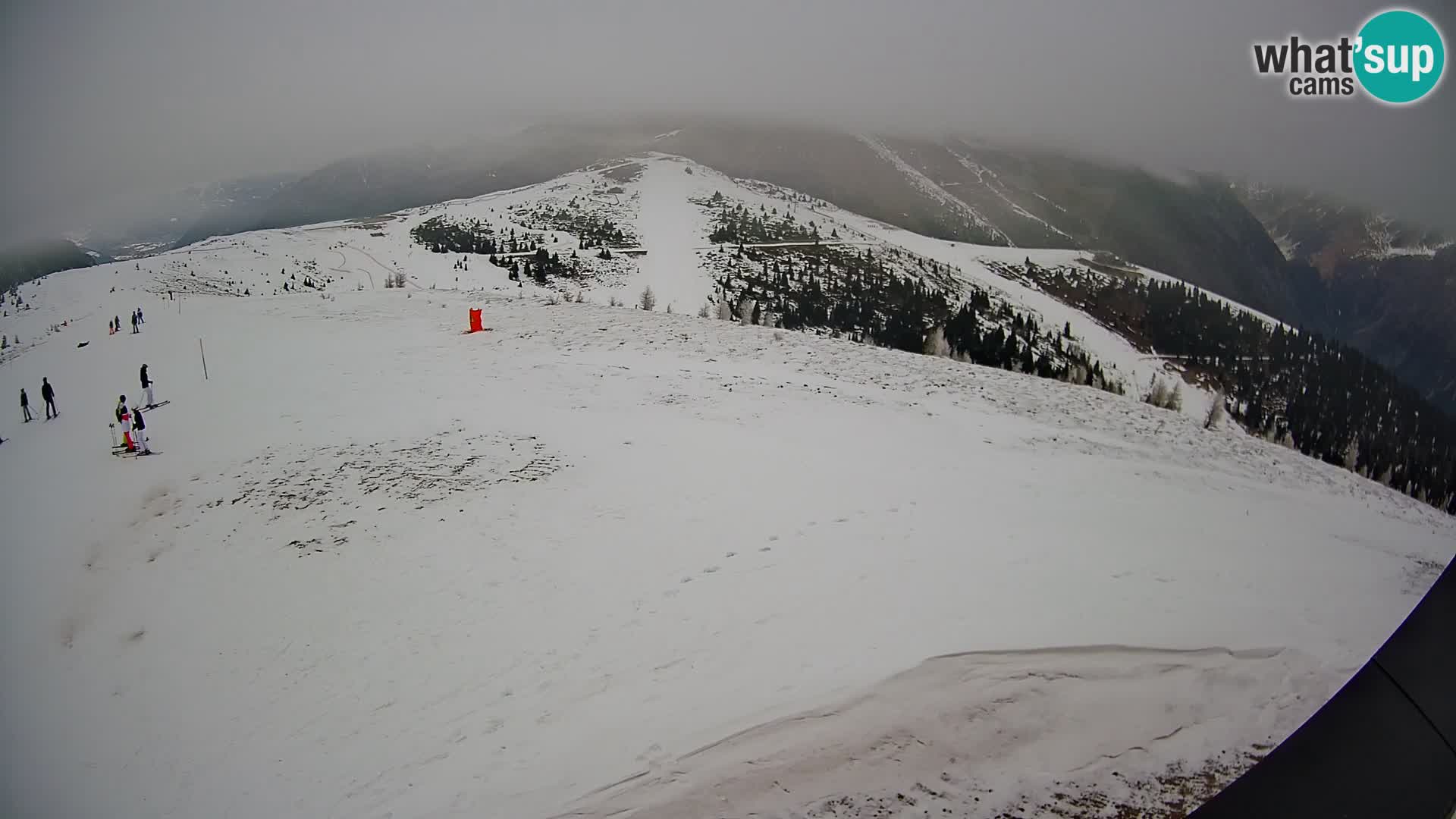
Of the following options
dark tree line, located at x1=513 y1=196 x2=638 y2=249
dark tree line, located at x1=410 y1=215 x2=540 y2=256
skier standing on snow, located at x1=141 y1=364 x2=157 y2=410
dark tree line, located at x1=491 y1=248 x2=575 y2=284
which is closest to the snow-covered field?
skier standing on snow, located at x1=141 y1=364 x2=157 y2=410

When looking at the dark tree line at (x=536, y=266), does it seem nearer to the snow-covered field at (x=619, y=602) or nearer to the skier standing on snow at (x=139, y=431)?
the snow-covered field at (x=619, y=602)

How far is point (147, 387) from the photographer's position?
10.9 feet

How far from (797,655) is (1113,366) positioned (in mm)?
2777

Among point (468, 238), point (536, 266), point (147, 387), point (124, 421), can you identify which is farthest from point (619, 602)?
point (536, 266)

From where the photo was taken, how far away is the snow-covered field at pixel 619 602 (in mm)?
2059

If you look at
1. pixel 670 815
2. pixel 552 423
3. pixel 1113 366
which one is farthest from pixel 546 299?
pixel 670 815

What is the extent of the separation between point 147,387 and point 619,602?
8.86 feet

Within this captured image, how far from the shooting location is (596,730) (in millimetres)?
2676

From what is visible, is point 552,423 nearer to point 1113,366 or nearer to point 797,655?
point 797,655

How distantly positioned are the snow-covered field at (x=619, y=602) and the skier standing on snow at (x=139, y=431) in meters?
0.16

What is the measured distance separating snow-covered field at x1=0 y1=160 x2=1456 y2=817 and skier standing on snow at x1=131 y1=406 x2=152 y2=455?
0.54 feet

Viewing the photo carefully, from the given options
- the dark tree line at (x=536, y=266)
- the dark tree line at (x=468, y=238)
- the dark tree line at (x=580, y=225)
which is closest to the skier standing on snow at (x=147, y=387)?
the dark tree line at (x=468, y=238)

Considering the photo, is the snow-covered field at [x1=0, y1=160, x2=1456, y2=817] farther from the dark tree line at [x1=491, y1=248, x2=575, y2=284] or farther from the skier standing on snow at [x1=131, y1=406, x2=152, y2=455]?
the dark tree line at [x1=491, y1=248, x2=575, y2=284]

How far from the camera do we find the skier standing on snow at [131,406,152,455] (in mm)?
3274
